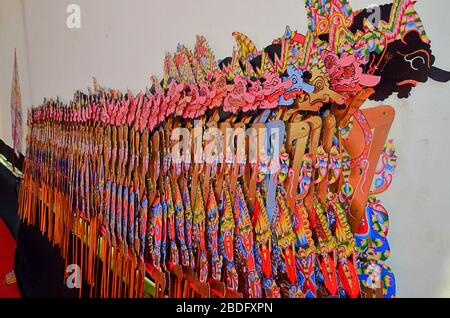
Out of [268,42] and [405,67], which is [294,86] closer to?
[268,42]

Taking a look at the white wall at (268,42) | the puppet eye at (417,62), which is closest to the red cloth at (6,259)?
the white wall at (268,42)

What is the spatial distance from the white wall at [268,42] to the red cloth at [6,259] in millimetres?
1242

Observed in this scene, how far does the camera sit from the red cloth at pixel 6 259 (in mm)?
2371

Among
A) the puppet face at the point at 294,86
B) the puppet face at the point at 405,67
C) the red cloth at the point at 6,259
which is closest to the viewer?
the puppet face at the point at 405,67

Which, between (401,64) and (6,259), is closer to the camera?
(401,64)

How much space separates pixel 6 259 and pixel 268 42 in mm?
2428

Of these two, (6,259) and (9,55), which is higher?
(9,55)

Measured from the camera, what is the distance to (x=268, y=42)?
100cm

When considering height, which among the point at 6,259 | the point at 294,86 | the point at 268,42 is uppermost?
the point at 268,42

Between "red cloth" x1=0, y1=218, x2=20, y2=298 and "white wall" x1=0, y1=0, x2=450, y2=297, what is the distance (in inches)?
48.9

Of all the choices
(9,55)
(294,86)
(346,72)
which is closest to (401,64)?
(346,72)

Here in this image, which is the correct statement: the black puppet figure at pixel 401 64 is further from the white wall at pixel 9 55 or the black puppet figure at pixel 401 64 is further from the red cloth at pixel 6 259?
the red cloth at pixel 6 259

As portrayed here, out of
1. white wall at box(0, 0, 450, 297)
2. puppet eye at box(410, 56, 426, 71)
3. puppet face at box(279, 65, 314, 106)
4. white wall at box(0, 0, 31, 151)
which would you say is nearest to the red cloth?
white wall at box(0, 0, 31, 151)
